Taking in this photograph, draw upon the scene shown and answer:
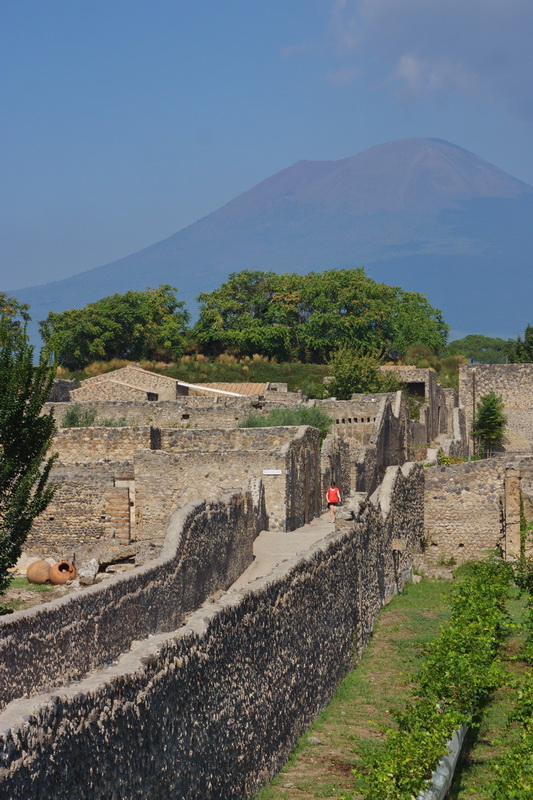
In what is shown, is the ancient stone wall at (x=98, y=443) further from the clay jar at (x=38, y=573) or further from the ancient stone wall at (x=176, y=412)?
the clay jar at (x=38, y=573)

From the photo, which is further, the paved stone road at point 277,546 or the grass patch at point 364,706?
the paved stone road at point 277,546

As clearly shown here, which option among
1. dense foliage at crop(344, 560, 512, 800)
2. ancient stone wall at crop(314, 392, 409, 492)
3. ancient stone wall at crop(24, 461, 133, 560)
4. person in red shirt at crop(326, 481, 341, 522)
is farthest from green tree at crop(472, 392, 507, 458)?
ancient stone wall at crop(24, 461, 133, 560)

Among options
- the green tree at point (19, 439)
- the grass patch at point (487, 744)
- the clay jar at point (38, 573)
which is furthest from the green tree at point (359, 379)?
the grass patch at point (487, 744)

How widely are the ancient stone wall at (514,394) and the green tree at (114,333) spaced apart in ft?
83.7

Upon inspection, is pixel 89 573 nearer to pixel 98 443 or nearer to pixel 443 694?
pixel 443 694

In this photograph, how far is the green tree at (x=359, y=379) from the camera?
4669 centimetres

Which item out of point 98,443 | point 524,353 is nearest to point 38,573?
point 98,443

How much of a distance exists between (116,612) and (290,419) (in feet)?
61.0

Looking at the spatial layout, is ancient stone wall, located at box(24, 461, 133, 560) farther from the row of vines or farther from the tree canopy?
the tree canopy

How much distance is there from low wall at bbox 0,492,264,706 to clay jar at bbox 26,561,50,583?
312 cm

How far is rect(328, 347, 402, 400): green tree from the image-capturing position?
4669 cm

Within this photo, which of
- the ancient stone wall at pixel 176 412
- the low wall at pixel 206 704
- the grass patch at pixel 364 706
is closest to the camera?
the low wall at pixel 206 704

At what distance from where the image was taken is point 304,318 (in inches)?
3039

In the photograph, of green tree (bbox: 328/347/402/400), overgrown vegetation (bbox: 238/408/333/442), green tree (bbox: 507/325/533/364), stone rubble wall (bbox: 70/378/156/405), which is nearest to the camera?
overgrown vegetation (bbox: 238/408/333/442)
